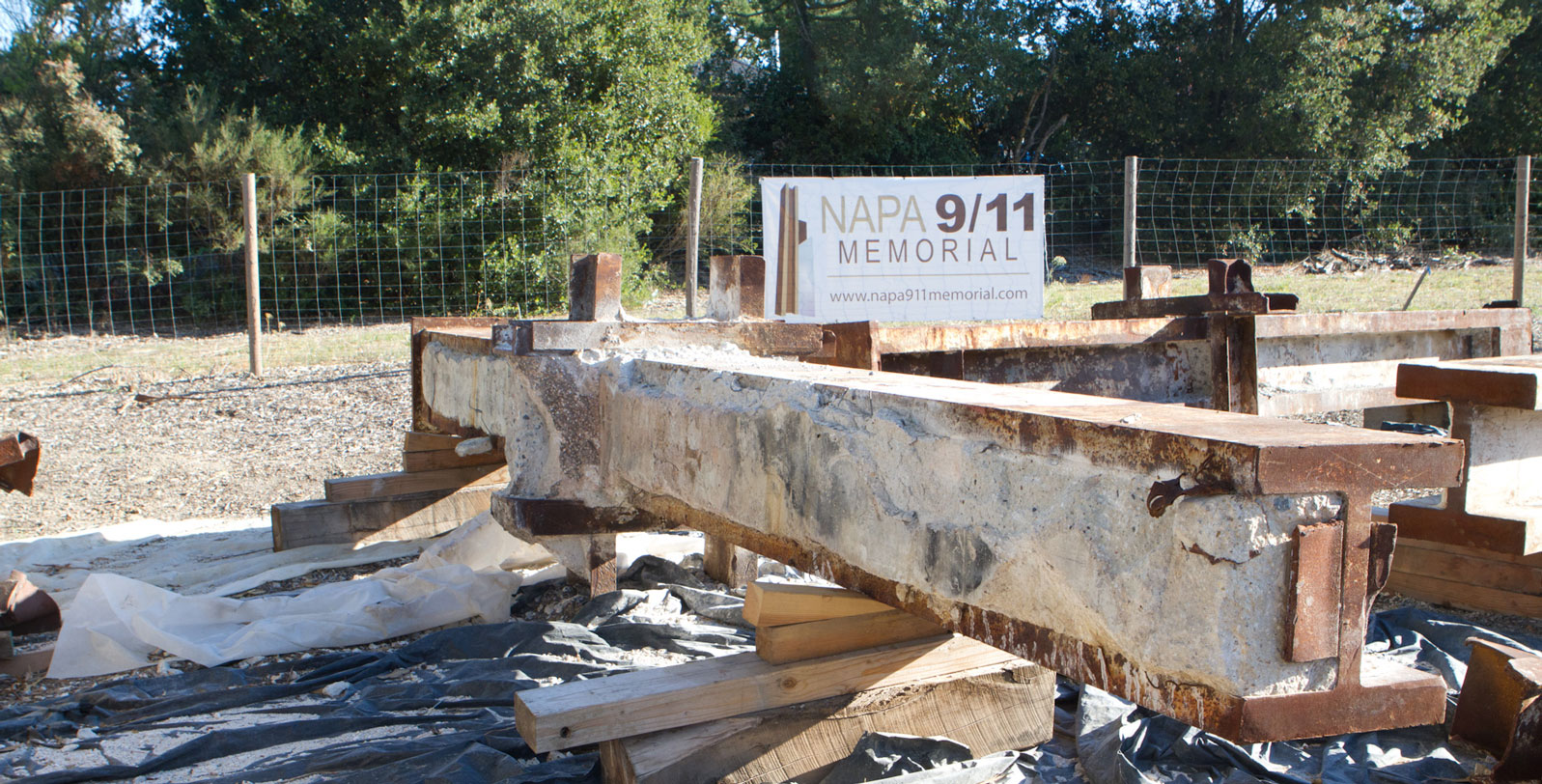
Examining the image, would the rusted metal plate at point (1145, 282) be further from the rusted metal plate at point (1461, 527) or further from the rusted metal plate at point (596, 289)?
the rusted metal plate at point (596, 289)

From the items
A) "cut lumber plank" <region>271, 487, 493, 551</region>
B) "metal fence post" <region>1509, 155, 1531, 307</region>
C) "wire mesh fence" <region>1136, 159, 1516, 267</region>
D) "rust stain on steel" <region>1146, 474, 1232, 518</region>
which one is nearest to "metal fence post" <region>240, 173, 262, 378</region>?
"cut lumber plank" <region>271, 487, 493, 551</region>

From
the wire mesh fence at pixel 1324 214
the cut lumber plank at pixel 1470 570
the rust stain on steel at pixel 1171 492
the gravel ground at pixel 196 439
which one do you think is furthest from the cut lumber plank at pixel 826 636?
the wire mesh fence at pixel 1324 214

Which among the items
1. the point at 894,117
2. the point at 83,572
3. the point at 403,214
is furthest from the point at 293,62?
the point at 83,572

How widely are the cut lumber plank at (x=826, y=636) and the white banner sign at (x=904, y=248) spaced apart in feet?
20.3

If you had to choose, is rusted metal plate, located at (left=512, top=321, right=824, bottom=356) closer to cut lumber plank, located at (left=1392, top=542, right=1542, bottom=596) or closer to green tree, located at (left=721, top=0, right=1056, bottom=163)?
cut lumber plank, located at (left=1392, top=542, right=1542, bottom=596)

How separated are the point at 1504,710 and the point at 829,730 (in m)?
1.83

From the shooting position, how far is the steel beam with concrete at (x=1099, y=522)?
1556 mm

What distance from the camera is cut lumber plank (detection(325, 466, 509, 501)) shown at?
5.41m

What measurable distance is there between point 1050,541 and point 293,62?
18376 mm

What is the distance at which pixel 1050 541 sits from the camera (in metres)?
1.85

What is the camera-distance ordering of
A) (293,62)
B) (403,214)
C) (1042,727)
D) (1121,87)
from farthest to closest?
(1121,87)
(293,62)
(403,214)
(1042,727)

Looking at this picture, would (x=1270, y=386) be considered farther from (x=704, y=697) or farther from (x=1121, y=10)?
(x=1121, y=10)

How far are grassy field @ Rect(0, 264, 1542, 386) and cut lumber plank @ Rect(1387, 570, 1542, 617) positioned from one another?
27.8ft

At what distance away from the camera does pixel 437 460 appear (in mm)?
5500
